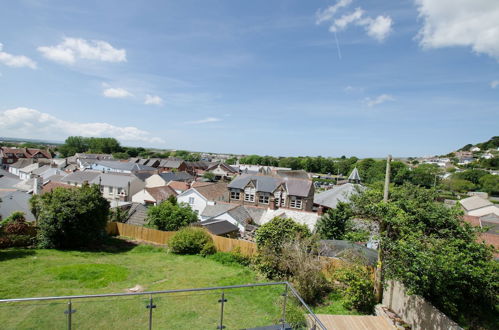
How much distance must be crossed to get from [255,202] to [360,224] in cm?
2532

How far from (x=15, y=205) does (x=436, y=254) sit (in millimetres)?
32804

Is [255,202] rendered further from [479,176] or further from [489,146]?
[489,146]

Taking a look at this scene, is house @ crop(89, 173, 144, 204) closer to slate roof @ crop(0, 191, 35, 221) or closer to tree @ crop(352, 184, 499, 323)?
slate roof @ crop(0, 191, 35, 221)

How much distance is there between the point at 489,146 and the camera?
186500 mm

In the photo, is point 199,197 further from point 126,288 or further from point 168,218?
point 126,288

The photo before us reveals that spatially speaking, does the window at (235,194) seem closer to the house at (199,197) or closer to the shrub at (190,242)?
the house at (199,197)

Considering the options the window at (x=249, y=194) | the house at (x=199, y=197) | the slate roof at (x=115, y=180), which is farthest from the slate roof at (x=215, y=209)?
the slate roof at (x=115, y=180)

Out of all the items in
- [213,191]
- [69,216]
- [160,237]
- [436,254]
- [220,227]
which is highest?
[436,254]

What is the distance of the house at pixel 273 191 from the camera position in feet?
118

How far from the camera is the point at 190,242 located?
20.6 m

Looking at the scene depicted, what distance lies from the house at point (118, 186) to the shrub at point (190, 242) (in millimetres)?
25227

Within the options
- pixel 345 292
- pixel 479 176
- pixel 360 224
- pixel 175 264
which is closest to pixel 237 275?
pixel 175 264

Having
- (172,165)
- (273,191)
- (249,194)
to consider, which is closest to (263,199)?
(273,191)

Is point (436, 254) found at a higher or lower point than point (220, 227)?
higher
